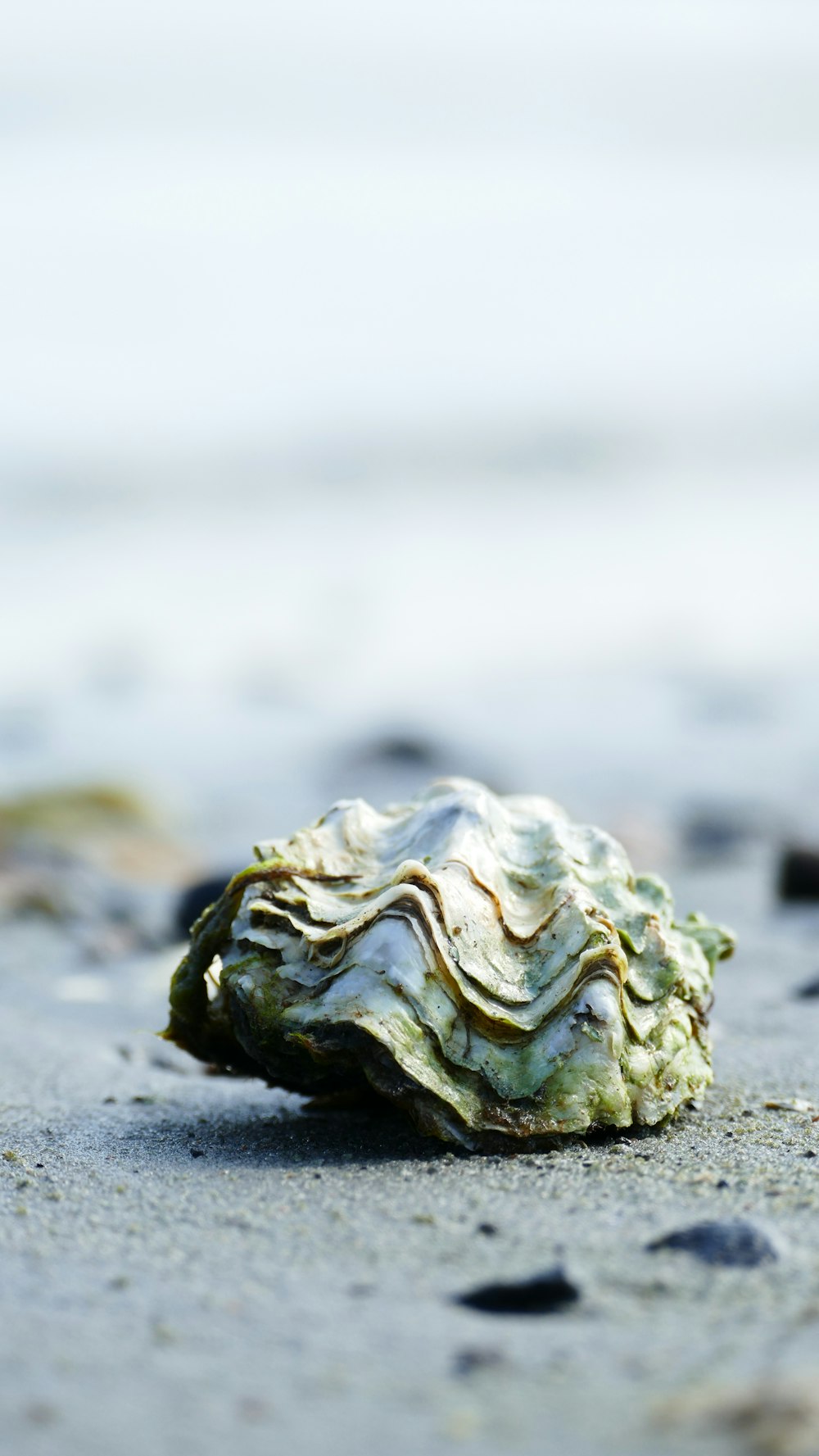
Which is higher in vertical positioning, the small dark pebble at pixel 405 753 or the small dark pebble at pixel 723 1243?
the small dark pebble at pixel 405 753

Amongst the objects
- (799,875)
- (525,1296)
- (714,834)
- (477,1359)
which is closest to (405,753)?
(714,834)

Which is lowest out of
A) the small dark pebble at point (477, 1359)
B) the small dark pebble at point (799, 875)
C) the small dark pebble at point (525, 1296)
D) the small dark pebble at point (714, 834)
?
the small dark pebble at point (477, 1359)

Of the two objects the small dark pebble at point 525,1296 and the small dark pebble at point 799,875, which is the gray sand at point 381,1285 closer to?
the small dark pebble at point 525,1296

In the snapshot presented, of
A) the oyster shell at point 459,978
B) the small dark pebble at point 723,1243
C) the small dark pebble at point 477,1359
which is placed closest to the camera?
the small dark pebble at point 477,1359

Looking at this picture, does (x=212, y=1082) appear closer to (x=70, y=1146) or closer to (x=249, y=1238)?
(x=70, y=1146)

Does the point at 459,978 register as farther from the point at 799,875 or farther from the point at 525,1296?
the point at 799,875

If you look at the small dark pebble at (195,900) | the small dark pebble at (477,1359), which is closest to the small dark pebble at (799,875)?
the small dark pebble at (195,900)

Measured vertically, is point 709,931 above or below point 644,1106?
above

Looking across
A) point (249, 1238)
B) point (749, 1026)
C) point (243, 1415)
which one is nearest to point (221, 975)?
point (249, 1238)
